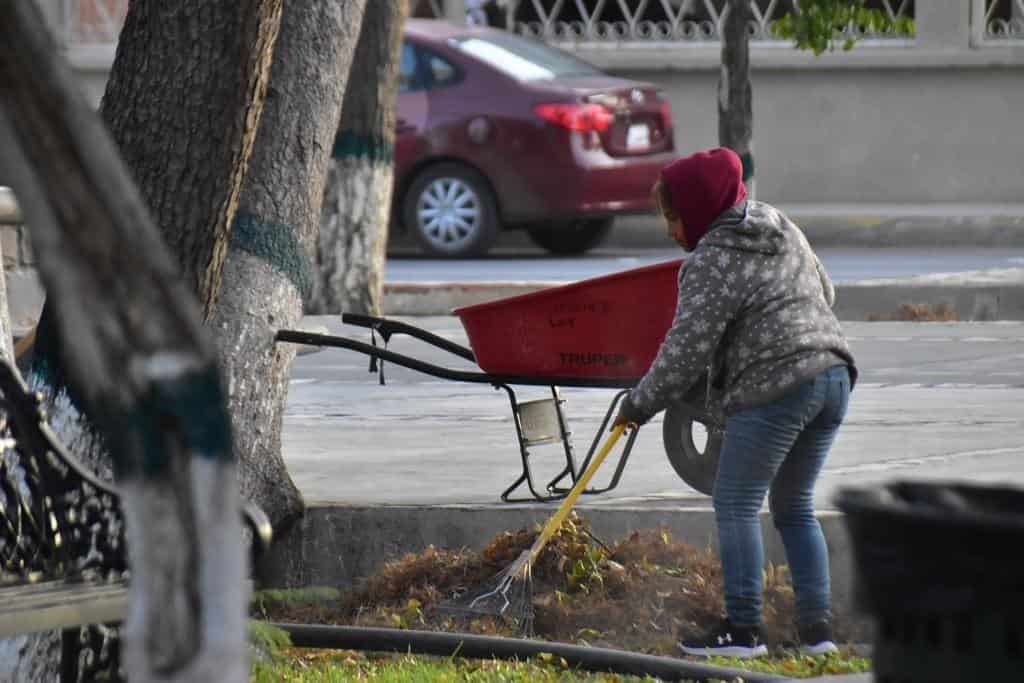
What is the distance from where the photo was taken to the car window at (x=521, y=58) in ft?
53.7

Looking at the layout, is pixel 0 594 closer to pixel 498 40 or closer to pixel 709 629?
pixel 709 629

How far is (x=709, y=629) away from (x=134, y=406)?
3203 mm

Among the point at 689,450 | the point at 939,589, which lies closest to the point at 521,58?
the point at 689,450

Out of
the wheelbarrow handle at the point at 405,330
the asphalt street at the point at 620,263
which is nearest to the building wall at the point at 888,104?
the asphalt street at the point at 620,263

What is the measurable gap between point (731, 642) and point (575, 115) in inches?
428

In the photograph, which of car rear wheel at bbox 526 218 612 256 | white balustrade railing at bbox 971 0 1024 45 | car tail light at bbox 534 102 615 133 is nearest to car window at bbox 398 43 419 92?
car tail light at bbox 534 102 615 133

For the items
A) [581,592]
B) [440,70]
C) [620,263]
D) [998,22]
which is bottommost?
[620,263]

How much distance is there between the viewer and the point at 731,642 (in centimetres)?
540

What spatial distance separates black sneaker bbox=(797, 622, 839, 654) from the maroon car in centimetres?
1071

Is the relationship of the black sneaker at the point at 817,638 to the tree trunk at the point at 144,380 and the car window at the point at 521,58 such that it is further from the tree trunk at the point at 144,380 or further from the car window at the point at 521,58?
the car window at the point at 521,58

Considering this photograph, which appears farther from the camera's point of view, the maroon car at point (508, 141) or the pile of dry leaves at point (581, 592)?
the maroon car at point (508, 141)

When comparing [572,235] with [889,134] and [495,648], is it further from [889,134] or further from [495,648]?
[495,648]

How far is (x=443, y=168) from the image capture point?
16562 millimetres

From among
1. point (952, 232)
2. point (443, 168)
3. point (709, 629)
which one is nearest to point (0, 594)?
point (709, 629)
